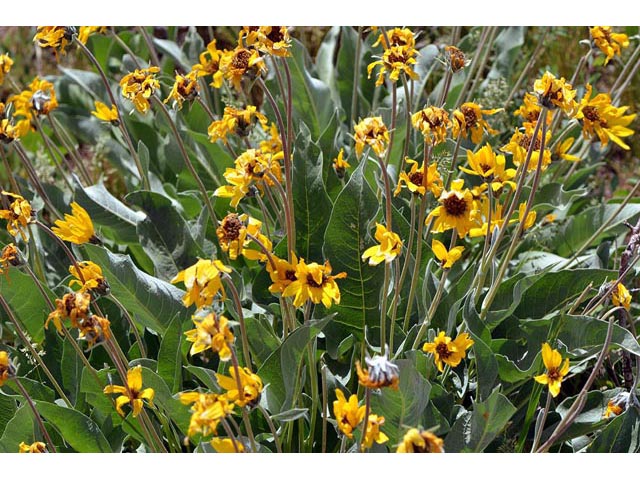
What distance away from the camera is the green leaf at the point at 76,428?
1.78 m

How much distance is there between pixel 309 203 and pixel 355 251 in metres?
0.27

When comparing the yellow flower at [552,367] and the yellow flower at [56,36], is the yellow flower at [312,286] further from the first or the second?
the yellow flower at [56,36]

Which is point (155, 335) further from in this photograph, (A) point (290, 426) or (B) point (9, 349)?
(A) point (290, 426)

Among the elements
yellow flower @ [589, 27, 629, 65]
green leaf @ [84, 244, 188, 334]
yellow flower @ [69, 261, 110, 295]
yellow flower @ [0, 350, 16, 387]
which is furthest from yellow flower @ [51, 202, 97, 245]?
yellow flower @ [589, 27, 629, 65]

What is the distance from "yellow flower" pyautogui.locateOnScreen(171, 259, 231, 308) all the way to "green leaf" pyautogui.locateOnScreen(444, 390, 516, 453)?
2.04 feet

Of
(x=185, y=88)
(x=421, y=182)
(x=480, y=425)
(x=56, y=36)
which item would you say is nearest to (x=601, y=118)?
(x=421, y=182)

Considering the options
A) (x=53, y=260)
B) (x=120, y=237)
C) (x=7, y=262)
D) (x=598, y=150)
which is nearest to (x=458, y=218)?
(x=7, y=262)

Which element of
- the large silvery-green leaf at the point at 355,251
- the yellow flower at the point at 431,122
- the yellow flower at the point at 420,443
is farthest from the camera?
the large silvery-green leaf at the point at 355,251

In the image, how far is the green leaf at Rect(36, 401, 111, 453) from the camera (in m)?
1.78

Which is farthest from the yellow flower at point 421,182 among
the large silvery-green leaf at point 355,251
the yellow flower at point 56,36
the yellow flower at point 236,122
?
the yellow flower at point 56,36

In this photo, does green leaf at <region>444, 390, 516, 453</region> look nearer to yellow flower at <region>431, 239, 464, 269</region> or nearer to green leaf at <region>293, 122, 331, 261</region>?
yellow flower at <region>431, 239, 464, 269</region>

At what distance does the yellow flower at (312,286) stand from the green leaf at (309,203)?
0.67 metres

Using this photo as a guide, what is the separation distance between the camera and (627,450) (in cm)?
181

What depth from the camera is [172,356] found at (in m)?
1.93
